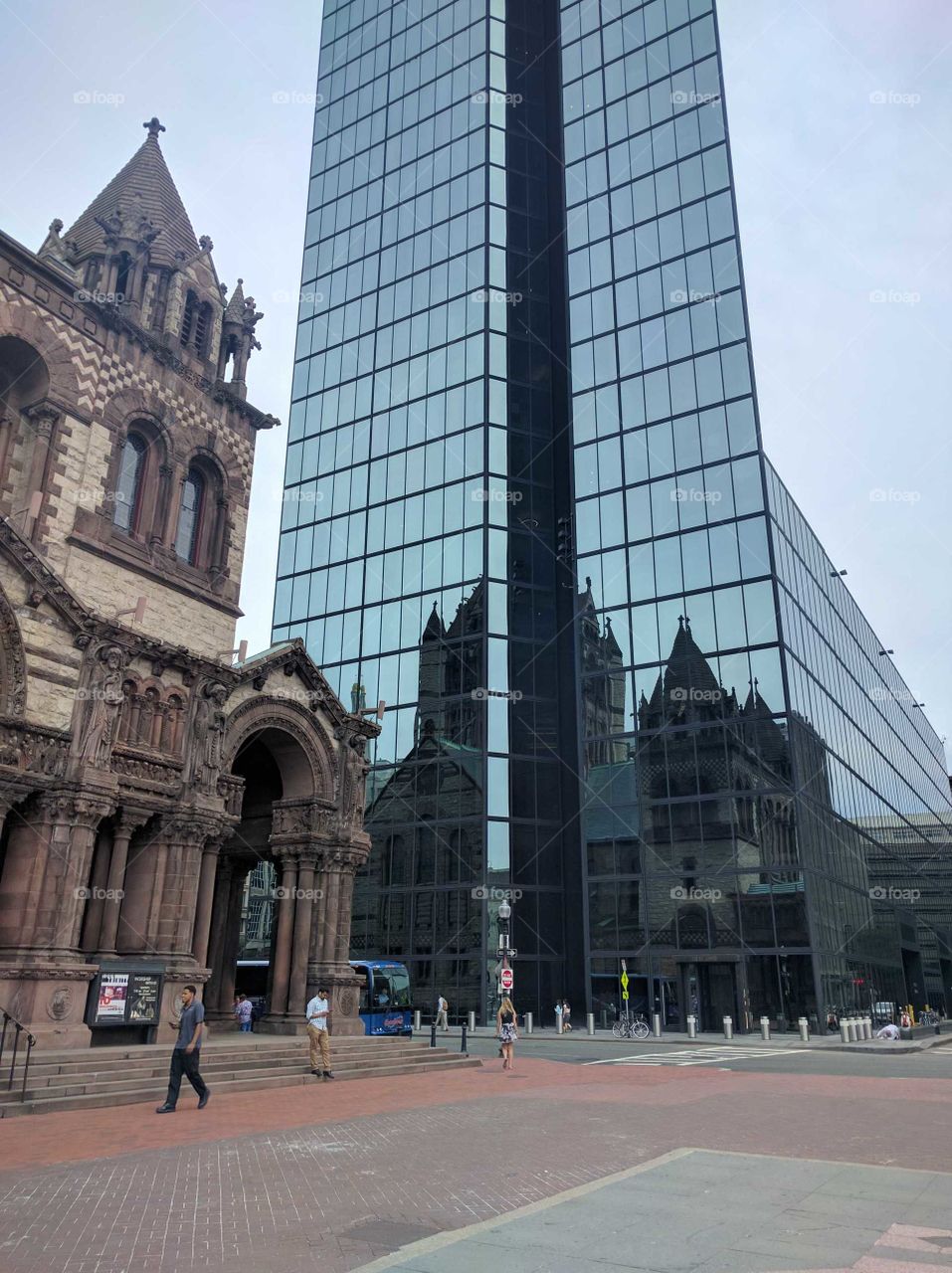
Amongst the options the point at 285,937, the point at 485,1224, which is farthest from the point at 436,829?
the point at 485,1224

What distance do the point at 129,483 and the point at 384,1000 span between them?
22.0m

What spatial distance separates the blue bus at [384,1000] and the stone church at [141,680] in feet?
31.4

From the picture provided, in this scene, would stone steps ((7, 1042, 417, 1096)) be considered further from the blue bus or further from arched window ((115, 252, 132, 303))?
arched window ((115, 252, 132, 303))

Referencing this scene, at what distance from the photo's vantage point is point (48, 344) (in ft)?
80.6

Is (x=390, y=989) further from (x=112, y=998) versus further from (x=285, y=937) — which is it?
(x=112, y=998)

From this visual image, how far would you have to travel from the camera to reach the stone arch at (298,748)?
26.2 m

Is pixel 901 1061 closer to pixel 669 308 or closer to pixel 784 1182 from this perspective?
pixel 784 1182

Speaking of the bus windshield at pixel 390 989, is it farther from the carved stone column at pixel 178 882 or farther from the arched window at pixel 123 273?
the arched window at pixel 123 273

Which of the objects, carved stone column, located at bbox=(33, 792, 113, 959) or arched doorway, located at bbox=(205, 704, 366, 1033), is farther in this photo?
arched doorway, located at bbox=(205, 704, 366, 1033)

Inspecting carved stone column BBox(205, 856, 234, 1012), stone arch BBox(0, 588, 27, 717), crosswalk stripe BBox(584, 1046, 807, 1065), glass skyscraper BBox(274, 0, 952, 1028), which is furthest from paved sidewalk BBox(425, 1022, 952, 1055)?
stone arch BBox(0, 588, 27, 717)

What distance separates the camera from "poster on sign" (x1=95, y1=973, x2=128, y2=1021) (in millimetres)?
18938

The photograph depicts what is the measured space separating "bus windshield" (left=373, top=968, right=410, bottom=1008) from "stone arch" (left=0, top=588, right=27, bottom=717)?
71.1ft

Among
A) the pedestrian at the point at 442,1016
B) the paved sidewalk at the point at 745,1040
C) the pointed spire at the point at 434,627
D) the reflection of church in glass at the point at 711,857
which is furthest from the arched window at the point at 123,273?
the pedestrian at the point at 442,1016

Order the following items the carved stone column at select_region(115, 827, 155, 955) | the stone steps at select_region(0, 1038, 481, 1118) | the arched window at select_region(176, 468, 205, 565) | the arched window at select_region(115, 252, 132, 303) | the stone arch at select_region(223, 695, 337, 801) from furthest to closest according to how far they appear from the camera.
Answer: the arched window at select_region(176, 468, 205, 565) → the arched window at select_region(115, 252, 132, 303) → the stone arch at select_region(223, 695, 337, 801) → the carved stone column at select_region(115, 827, 155, 955) → the stone steps at select_region(0, 1038, 481, 1118)
